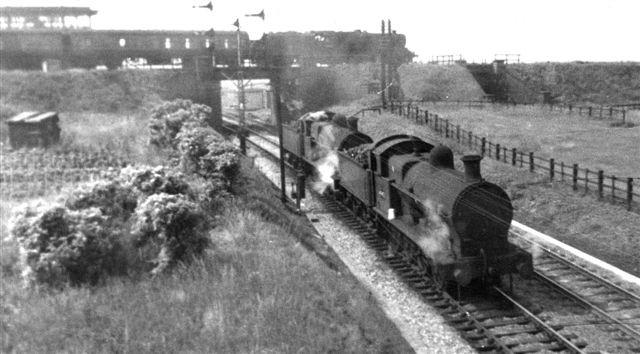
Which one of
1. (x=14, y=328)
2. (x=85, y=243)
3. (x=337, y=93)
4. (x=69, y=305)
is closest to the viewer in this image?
(x=14, y=328)

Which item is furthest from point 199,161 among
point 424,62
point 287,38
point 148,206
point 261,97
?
point 261,97

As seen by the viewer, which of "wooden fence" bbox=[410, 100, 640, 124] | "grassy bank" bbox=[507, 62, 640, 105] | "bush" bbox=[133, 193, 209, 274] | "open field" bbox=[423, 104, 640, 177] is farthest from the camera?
"grassy bank" bbox=[507, 62, 640, 105]

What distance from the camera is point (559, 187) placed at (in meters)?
20.3

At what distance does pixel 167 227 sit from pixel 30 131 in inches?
316

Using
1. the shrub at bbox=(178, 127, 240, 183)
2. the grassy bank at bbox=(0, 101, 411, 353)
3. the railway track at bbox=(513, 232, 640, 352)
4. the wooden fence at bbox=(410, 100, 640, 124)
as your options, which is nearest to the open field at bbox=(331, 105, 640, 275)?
the railway track at bbox=(513, 232, 640, 352)

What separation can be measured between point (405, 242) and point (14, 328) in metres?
8.74

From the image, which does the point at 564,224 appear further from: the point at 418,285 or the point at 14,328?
Result: the point at 14,328

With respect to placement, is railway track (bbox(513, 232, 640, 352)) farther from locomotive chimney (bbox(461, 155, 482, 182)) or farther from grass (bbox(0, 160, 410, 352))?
grass (bbox(0, 160, 410, 352))

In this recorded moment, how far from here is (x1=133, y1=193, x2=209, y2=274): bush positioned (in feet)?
35.6

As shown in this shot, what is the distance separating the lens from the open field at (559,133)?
82.3ft

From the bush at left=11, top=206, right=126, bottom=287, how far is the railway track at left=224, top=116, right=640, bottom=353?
648 cm

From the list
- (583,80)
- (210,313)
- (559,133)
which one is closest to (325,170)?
(210,313)

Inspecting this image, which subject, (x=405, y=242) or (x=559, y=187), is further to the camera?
(x=559, y=187)

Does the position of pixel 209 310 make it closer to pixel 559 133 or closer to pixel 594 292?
pixel 594 292
